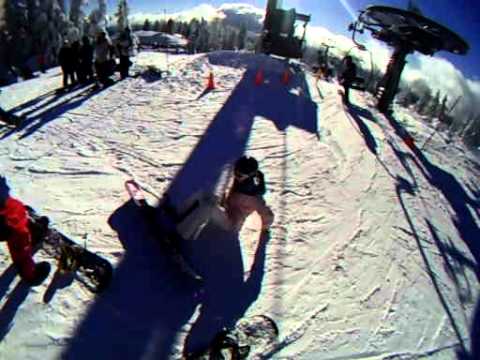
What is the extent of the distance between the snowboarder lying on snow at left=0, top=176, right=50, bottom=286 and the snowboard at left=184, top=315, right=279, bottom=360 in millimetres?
2018

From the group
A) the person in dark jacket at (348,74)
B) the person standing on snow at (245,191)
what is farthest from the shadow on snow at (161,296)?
the person in dark jacket at (348,74)

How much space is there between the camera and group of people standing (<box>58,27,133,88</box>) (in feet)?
44.7

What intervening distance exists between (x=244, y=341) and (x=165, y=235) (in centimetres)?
199

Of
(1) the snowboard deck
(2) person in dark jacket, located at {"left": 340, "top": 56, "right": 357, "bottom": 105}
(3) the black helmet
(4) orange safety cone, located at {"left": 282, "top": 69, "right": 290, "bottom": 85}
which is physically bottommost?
(4) orange safety cone, located at {"left": 282, "top": 69, "right": 290, "bottom": 85}

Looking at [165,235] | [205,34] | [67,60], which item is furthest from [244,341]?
[205,34]

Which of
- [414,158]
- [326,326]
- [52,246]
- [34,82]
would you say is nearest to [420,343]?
[326,326]

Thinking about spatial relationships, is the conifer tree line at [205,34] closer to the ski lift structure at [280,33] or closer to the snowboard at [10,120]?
the ski lift structure at [280,33]

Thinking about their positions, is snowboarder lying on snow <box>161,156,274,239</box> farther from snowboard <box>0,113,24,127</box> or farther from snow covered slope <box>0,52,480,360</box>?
snowboard <box>0,113,24,127</box>

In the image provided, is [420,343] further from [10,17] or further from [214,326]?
[10,17]

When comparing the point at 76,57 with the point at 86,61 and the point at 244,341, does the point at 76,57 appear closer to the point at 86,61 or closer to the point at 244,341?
the point at 86,61

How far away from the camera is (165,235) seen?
5.72 m

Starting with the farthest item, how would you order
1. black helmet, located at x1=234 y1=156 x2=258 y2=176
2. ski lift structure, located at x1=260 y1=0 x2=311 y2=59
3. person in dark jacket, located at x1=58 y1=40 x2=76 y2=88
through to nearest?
ski lift structure, located at x1=260 y1=0 x2=311 y2=59
person in dark jacket, located at x1=58 y1=40 x2=76 y2=88
black helmet, located at x1=234 y1=156 x2=258 y2=176

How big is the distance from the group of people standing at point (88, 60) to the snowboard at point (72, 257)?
386 inches

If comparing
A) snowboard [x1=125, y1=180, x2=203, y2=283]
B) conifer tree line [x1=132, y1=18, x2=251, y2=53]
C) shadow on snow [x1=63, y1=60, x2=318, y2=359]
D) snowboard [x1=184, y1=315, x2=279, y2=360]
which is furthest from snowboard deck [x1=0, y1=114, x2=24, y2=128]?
conifer tree line [x1=132, y1=18, x2=251, y2=53]
